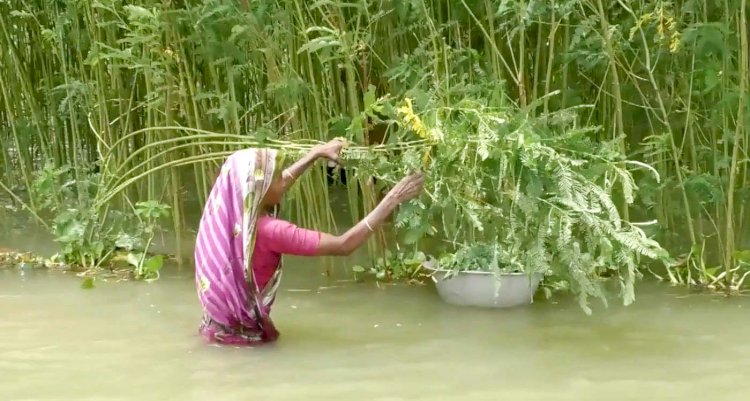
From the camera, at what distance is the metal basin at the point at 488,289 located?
3.64 m

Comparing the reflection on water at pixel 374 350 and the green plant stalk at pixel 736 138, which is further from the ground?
the green plant stalk at pixel 736 138

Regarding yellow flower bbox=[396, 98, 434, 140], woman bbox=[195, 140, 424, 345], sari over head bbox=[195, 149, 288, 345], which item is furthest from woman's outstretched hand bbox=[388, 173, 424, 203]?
sari over head bbox=[195, 149, 288, 345]

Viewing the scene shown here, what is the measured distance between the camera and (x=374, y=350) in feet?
10.2

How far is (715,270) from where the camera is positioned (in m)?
3.95

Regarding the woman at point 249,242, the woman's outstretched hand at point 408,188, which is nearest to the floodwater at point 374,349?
the woman at point 249,242

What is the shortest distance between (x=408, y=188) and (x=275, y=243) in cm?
47

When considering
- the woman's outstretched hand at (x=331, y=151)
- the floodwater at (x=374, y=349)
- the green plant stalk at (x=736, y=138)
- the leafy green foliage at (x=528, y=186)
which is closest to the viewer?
the floodwater at (x=374, y=349)

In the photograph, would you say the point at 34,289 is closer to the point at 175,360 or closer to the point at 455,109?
the point at 175,360

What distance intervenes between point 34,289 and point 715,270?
112 inches

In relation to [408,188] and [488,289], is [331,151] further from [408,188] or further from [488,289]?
[488,289]

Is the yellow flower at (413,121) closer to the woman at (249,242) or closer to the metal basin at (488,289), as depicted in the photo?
the woman at (249,242)

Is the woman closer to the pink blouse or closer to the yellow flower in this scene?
the pink blouse

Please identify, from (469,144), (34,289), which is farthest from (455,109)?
(34,289)

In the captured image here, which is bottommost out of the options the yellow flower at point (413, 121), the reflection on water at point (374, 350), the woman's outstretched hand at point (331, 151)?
the reflection on water at point (374, 350)
